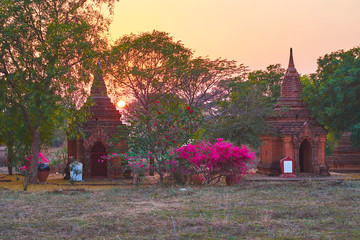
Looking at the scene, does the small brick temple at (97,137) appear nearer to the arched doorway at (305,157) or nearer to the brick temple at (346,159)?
the arched doorway at (305,157)

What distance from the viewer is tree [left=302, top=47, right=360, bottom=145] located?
80.0 feet

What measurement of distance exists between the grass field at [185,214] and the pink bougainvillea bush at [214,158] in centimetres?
231

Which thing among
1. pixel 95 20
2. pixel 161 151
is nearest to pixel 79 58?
pixel 95 20

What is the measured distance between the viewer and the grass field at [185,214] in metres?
8.05

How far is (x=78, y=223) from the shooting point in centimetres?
896

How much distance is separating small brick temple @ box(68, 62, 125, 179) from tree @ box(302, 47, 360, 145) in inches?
435

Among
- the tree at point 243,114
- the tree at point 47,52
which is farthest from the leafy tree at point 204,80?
the tree at point 47,52

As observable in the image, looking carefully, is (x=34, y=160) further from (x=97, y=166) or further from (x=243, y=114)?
(x=243, y=114)

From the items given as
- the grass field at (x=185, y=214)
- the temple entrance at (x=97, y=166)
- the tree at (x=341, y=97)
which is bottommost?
the grass field at (x=185, y=214)

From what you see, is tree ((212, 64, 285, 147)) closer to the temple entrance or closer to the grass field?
the temple entrance

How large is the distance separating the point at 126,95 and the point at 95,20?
10538mm

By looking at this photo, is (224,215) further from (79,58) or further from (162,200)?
(79,58)

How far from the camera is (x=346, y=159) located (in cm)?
2850

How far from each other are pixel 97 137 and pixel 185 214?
12974 millimetres
